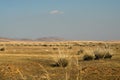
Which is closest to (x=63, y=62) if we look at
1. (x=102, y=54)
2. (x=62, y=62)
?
(x=62, y=62)

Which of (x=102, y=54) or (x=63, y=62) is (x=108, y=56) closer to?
(x=102, y=54)

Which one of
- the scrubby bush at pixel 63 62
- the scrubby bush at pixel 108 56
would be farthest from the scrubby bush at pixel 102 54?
the scrubby bush at pixel 63 62

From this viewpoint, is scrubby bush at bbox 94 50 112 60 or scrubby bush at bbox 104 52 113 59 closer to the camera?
scrubby bush at bbox 94 50 112 60

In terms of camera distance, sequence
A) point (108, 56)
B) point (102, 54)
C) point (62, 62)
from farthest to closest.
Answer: point (108, 56)
point (102, 54)
point (62, 62)

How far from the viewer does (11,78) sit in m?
14.7

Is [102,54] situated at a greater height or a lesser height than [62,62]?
greater

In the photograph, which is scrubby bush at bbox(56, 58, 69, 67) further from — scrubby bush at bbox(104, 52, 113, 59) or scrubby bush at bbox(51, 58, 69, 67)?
scrubby bush at bbox(104, 52, 113, 59)

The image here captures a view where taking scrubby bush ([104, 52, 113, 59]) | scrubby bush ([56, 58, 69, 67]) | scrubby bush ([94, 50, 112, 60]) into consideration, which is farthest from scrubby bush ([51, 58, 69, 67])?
scrubby bush ([104, 52, 113, 59])

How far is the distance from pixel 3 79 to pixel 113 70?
5568 millimetres

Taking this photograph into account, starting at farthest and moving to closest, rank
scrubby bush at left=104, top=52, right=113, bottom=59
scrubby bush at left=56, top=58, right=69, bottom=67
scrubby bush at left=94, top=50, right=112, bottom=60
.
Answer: scrubby bush at left=104, top=52, right=113, bottom=59, scrubby bush at left=94, top=50, right=112, bottom=60, scrubby bush at left=56, top=58, right=69, bottom=67

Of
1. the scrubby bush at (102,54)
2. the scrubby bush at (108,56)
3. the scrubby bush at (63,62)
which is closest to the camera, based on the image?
the scrubby bush at (63,62)

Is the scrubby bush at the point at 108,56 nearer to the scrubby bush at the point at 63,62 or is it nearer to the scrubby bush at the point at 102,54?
the scrubby bush at the point at 102,54

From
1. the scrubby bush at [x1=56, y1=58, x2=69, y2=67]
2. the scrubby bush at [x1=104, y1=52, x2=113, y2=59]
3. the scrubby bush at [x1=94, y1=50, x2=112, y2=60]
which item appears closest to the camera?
the scrubby bush at [x1=56, y1=58, x2=69, y2=67]

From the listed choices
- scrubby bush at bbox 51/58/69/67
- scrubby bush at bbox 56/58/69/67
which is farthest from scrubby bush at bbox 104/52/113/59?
scrubby bush at bbox 56/58/69/67
